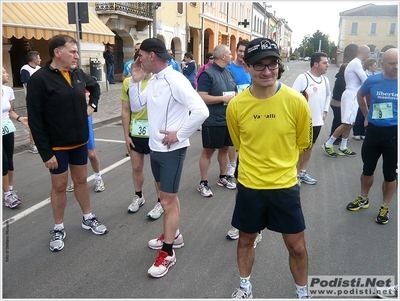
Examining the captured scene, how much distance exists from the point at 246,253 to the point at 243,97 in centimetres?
116

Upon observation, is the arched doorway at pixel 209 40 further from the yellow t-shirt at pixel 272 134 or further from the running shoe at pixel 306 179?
the yellow t-shirt at pixel 272 134

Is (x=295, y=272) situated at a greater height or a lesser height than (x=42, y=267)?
greater

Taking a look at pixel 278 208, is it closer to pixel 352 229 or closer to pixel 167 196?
pixel 167 196

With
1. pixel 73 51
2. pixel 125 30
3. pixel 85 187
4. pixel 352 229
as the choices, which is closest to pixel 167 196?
pixel 85 187

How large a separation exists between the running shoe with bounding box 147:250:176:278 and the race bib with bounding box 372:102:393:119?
2662 mm

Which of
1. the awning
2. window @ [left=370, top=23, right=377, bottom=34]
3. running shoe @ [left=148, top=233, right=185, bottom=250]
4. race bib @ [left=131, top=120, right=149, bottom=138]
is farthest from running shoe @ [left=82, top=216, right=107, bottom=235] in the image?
window @ [left=370, top=23, right=377, bottom=34]

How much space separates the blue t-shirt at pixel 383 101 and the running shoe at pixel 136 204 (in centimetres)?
290

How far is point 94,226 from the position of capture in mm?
3738

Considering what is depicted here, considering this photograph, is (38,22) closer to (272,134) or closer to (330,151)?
(330,151)

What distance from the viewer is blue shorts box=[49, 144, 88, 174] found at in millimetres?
3301

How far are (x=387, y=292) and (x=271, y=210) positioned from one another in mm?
1265

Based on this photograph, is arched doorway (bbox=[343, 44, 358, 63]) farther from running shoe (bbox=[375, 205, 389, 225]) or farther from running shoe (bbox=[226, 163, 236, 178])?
running shoe (bbox=[375, 205, 389, 225])

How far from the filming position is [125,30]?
61.3 feet

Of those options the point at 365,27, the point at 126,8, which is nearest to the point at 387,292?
the point at 126,8
